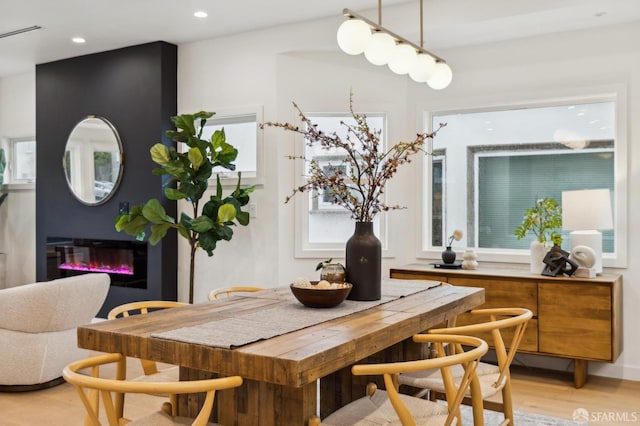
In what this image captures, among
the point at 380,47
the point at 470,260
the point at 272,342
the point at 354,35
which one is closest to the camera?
the point at 272,342

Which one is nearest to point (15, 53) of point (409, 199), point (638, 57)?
point (409, 199)

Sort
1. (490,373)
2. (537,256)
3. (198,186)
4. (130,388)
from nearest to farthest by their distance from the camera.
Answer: (130,388)
(490,373)
(537,256)
(198,186)

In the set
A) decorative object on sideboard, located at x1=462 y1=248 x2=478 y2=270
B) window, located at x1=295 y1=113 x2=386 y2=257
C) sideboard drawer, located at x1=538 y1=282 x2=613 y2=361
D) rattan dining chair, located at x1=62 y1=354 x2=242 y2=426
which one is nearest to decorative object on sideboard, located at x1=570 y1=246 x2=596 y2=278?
sideboard drawer, located at x1=538 y1=282 x2=613 y2=361

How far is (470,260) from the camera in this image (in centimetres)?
439

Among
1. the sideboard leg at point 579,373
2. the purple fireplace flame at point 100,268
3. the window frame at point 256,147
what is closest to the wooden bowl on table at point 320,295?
the sideboard leg at point 579,373

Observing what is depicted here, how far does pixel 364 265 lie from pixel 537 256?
2.11 meters

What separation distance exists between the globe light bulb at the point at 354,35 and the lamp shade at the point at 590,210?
205 centimetres

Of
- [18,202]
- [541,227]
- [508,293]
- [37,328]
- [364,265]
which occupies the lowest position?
[37,328]

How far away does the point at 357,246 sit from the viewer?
2.57 meters

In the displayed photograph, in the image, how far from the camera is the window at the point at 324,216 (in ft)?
16.1

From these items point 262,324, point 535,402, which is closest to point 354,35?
point 262,324

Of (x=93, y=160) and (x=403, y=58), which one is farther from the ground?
(x=403, y=58)

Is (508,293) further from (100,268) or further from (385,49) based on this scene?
(100,268)

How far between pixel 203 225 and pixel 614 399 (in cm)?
308
